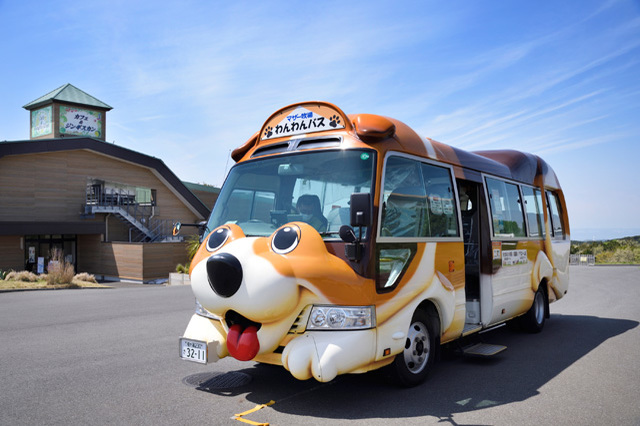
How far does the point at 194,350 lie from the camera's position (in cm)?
505

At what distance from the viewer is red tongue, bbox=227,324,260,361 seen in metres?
4.70

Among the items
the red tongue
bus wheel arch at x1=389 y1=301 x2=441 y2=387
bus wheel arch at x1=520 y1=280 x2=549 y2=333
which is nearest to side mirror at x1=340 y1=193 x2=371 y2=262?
the red tongue

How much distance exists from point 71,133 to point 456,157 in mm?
37547

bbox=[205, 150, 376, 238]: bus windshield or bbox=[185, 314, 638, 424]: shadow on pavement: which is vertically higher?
bbox=[205, 150, 376, 238]: bus windshield

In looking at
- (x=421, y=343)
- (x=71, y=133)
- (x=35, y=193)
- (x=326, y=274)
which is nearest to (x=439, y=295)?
(x=421, y=343)

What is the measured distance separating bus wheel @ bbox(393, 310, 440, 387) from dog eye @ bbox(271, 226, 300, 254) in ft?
5.70

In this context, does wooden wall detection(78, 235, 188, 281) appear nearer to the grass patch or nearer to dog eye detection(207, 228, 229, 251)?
the grass patch

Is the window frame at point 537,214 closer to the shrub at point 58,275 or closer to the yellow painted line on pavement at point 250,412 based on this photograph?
the yellow painted line on pavement at point 250,412

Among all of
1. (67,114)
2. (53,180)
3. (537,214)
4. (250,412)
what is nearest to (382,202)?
(250,412)

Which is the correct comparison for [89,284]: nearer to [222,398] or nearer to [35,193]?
[35,193]

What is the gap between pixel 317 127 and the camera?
5609mm

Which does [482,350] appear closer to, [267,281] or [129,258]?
[267,281]

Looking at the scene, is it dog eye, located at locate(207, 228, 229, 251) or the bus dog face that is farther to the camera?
dog eye, located at locate(207, 228, 229, 251)

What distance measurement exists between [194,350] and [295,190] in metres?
1.97
